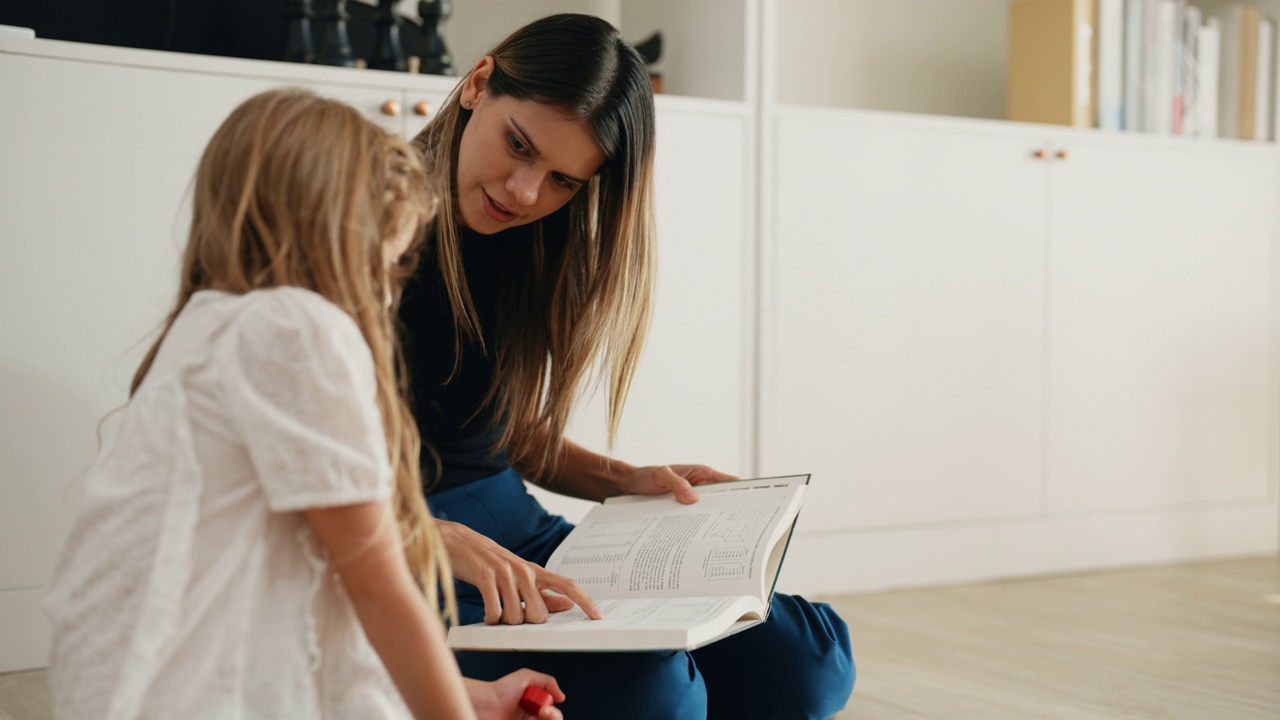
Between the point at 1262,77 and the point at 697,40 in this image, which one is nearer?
the point at 697,40

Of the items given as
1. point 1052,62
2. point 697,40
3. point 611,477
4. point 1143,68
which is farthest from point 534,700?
point 1143,68

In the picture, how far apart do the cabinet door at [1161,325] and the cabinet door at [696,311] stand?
2.18 feet

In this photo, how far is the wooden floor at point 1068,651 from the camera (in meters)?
1.39

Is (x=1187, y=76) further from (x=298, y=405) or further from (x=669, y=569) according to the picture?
(x=298, y=405)

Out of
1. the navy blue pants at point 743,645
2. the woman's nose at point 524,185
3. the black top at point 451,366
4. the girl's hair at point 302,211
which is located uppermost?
the woman's nose at point 524,185

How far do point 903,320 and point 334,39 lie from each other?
3.47 feet

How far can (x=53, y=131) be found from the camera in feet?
5.14

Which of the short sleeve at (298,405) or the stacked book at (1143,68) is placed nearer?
the short sleeve at (298,405)

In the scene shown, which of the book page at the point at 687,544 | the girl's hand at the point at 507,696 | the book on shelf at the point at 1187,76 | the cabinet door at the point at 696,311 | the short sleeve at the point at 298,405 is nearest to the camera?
the short sleeve at the point at 298,405

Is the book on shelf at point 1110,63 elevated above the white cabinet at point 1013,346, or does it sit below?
above

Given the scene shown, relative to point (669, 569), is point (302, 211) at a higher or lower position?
higher

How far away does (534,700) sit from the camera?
0.90 meters

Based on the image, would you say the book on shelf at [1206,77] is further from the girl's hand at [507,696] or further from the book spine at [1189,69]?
the girl's hand at [507,696]

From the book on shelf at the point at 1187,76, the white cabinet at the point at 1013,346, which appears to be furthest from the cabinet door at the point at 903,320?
the book on shelf at the point at 1187,76
